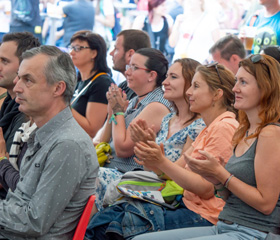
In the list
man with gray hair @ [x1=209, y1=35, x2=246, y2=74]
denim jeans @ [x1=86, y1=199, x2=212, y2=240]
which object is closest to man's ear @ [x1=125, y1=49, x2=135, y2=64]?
man with gray hair @ [x1=209, y1=35, x2=246, y2=74]

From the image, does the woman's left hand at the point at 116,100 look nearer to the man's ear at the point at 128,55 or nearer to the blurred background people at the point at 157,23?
the man's ear at the point at 128,55

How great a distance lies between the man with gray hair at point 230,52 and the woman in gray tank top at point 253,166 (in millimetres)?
2244

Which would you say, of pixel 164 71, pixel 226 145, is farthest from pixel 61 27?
pixel 226 145

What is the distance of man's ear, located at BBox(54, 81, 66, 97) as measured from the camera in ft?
7.06

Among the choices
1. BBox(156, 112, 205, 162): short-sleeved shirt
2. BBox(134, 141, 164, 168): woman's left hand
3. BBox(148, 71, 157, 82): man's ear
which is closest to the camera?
BBox(134, 141, 164, 168): woman's left hand

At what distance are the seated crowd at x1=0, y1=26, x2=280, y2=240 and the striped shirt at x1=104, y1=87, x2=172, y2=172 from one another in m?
0.01

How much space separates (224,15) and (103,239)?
4.26 metres

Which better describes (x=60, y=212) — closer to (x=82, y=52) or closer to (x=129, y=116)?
(x=129, y=116)

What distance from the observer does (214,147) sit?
2.46 meters

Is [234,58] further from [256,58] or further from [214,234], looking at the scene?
[214,234]

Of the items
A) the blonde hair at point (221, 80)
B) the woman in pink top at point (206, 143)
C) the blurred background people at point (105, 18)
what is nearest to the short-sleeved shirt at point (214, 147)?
the woman in pink top at point (206, 143)

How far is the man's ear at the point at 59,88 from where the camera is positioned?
2.15 metres

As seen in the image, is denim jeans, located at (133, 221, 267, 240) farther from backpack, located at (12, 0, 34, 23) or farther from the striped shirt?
backpack, located at (12, 0, 34, 23)

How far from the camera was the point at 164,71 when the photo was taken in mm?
3605
